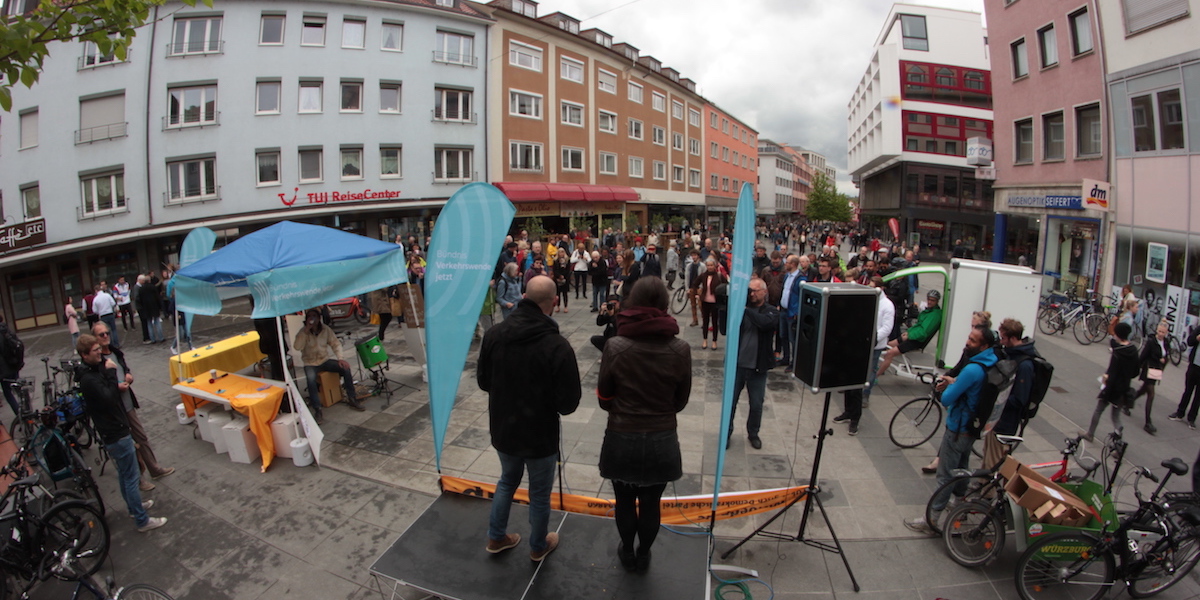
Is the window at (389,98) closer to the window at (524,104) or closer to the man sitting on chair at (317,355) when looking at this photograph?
the window at (524,104)

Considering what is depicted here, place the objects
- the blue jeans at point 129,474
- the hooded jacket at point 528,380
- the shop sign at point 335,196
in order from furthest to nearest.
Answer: the shop sign at point 335,196
the blue jeans at point 129,474
the hooded jacket at point 528,380

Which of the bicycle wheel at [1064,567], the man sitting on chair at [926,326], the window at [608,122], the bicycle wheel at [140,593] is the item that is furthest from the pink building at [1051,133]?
the bicycle wheel at [140,593]

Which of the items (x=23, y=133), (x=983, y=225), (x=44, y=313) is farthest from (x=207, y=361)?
(x=983, y=225)

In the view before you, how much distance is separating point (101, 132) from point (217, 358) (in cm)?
1825

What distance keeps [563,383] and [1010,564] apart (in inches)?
149

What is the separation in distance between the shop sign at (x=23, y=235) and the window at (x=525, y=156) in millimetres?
17287

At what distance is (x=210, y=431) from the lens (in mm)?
6395

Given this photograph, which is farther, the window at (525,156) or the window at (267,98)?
the window at (525,156)

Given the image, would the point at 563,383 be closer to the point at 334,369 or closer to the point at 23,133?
the point at 334,369

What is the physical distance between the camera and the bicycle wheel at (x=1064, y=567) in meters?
3.59

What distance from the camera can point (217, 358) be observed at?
25.2 ft

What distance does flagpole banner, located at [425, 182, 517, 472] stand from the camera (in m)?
4.58

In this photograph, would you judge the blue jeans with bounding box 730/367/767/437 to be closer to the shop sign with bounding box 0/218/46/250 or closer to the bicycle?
the bicycle

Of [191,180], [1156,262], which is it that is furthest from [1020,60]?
[191,180]
